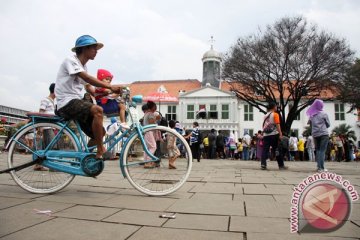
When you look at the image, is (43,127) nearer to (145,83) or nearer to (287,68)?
(287,68)

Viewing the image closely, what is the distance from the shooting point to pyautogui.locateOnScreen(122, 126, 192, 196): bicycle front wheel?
3.46 meters

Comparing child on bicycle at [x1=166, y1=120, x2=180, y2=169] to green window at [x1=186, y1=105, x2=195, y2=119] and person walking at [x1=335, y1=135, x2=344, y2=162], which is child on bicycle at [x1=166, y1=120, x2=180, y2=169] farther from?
green window at [x1=186, y1=105, x2=195, y2=119]

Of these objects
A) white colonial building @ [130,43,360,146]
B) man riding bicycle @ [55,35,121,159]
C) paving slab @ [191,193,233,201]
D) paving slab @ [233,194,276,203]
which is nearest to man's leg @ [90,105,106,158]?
man riding bicycle @ [55,35,121,159]

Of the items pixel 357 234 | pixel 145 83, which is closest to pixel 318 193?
pixel 357 234

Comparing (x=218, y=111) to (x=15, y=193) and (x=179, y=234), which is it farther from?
(x=179, y=234)

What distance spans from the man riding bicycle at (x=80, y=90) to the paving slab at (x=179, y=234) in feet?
4.96

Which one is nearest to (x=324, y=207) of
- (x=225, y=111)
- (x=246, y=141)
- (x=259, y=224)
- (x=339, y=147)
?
(x=259, y=224)

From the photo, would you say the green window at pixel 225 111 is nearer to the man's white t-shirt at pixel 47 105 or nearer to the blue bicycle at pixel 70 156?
the man's white t-shirt at pixel 47 105

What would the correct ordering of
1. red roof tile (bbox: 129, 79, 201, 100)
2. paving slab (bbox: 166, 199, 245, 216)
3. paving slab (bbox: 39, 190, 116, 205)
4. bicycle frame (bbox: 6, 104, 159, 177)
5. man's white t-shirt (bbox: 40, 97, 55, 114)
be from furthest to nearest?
1. red roof tile (bbox: 129, 79, 201, 100)
2. man's white t-shirt (bbox: 40, 97, 55, 114)
3. bicycle frame (bbox: 6, 104, 159, 177)
4. paving slab (bbox: 39, 190, 116, 205)
5. paving slab (bbox: 166, 199, 245, 216)

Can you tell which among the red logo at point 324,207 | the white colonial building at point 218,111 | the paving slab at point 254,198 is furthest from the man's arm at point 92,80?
the white colonial building at point 218,111

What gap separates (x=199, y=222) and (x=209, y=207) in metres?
0.57

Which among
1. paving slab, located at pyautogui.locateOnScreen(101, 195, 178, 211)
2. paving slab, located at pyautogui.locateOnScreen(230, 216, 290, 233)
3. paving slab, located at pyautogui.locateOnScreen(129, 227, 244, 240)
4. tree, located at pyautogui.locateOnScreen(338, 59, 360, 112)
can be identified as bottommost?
paving slab, located at pyautogui.locateOnScreen(129, 227, 244, 240)

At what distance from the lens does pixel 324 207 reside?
210 cm

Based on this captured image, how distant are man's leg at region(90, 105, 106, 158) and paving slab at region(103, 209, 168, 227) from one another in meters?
0.95
